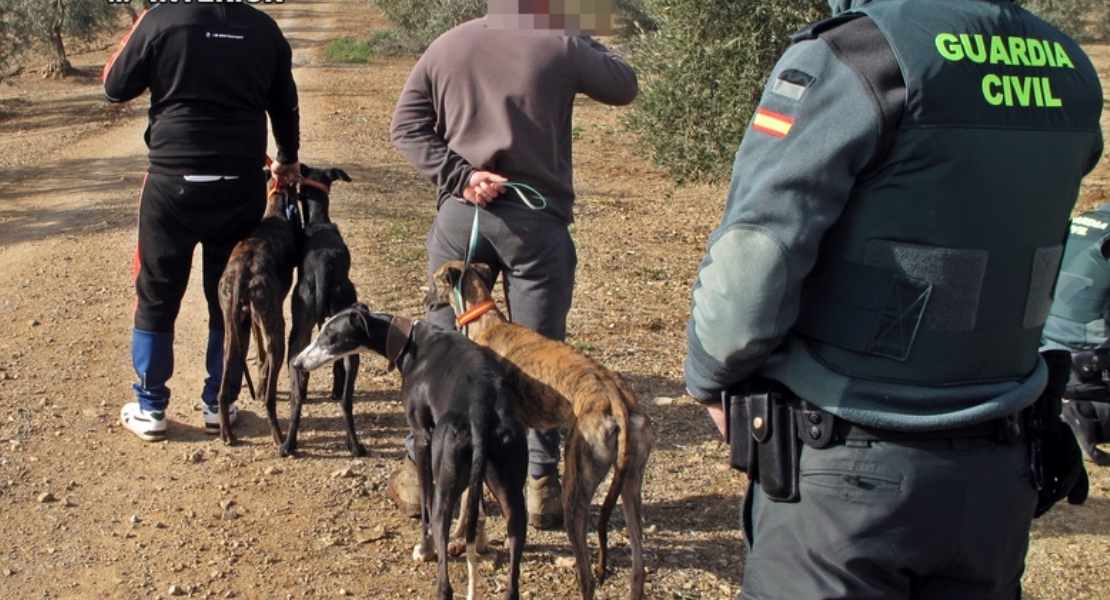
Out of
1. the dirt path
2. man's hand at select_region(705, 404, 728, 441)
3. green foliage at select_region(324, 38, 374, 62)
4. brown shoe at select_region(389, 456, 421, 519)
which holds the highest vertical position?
man's hand at select_region(705, 404, 728, 441)

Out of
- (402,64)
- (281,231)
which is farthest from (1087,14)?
(281,231)

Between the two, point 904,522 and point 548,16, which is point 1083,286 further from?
point 904,522

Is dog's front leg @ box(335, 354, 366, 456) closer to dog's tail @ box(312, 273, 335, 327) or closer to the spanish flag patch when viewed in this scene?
dog's tail @ box(312, 273, 335, 327)

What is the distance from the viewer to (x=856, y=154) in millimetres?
2102

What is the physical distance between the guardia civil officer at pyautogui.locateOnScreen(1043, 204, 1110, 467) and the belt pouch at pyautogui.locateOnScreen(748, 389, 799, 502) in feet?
13.5

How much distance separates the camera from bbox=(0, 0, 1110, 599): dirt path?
4.18 metres

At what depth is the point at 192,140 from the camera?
4.80 meters

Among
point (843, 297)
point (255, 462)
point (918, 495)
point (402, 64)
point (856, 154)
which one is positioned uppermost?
point (856, 154)

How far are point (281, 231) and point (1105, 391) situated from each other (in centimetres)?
467

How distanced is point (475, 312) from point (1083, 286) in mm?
3568

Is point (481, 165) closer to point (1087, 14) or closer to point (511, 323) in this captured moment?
point (511, 323)

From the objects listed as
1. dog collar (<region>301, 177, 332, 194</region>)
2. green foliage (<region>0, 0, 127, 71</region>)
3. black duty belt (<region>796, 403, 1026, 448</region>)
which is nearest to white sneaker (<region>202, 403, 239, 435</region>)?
dog collar (<region>301, 177, 332, 194</region>)

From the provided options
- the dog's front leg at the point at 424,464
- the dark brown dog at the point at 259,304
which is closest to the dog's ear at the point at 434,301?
the dog's front leg at the point at 424,464

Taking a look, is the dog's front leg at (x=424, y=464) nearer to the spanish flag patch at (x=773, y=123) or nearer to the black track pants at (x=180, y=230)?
the black track pants at (x=180, y=230)
